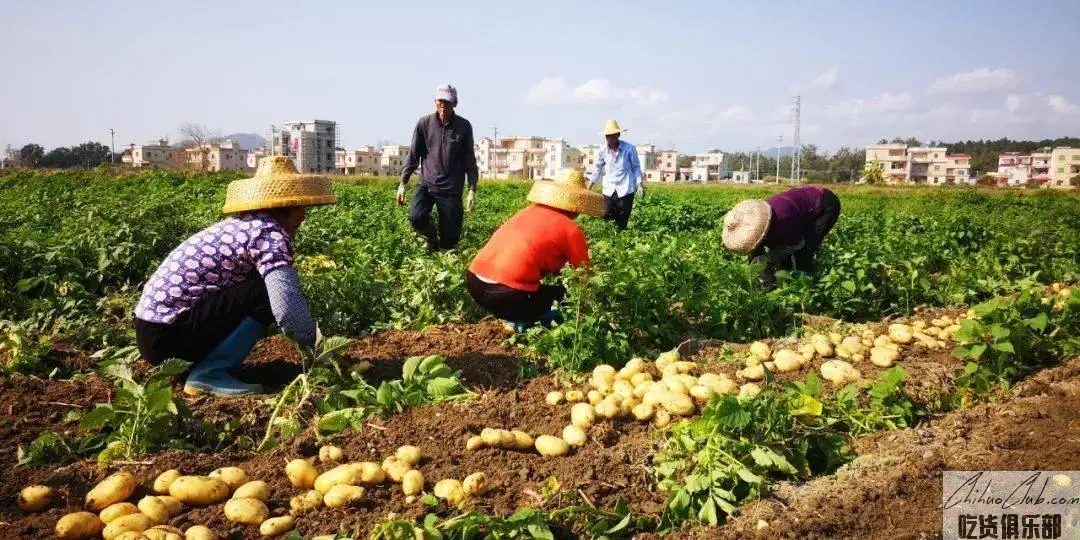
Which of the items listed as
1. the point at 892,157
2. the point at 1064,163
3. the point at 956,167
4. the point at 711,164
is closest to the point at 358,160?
the point at 711,164

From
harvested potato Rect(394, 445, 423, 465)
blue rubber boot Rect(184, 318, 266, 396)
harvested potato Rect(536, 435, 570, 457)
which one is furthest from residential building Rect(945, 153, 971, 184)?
harvested potato Rect(394, 445, 423, 465)

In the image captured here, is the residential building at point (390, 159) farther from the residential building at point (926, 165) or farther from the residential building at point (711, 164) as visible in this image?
the residential building at point (926, 165)

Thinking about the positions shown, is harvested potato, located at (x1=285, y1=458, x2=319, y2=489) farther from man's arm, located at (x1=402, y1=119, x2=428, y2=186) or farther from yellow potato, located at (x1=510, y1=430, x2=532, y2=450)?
Answer: man's arm, located at (x1=402, y1=119, x2=428, y2=186)

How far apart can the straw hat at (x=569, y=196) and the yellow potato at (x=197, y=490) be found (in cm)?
258

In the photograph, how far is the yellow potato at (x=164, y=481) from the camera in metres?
2.47

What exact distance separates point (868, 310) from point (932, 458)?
308cm

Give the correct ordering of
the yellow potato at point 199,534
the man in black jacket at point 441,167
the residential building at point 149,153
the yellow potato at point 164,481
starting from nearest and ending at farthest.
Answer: the yellow potato at point 199,534
the yellow potato at point 164,481
the man in black jacket at point 441,167
the residential building at point 149,153

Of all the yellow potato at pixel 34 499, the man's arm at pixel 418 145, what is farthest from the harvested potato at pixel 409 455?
the man's arm at pixel 418 145

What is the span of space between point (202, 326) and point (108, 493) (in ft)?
4.21

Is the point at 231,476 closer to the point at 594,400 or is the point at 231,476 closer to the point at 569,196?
the point at 594,400

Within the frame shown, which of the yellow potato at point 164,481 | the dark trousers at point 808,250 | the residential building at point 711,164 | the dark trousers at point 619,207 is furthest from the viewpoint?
the residential building at point 711,164

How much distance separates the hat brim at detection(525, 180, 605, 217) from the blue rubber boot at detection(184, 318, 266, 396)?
5.94 feet

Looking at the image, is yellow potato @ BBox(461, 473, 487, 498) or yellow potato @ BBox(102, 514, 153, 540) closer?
yellow potato @ BBox(102, 514, 153, 540)

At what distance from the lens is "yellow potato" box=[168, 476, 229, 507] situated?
241 centimetres
